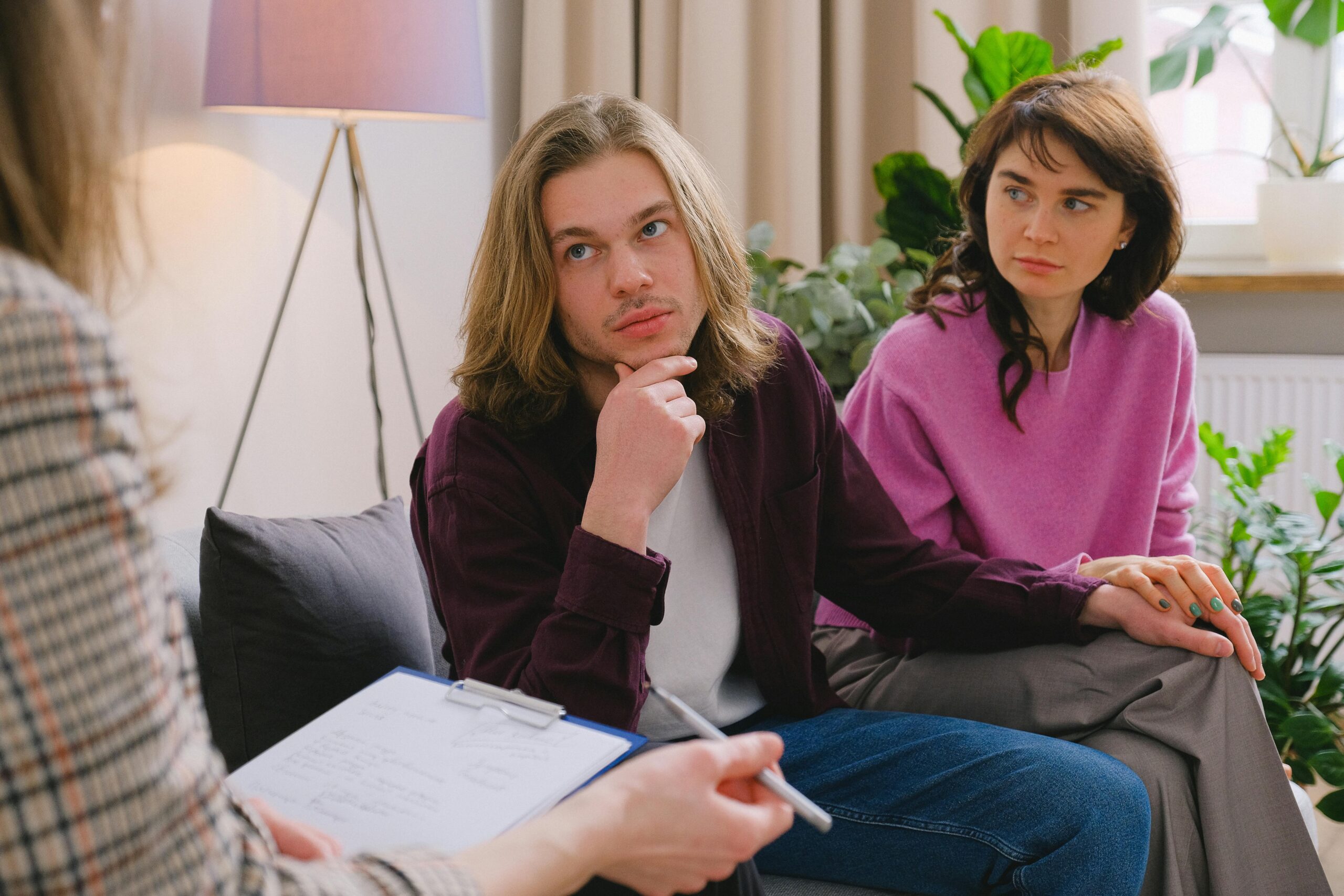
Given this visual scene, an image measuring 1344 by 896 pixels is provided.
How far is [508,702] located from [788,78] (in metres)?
2.35

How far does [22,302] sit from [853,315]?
2.02 m

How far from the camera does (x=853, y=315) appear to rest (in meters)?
2.40

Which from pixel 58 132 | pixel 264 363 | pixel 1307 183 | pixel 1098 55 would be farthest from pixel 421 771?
pixel 1307 183

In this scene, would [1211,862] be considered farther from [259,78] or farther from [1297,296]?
[1297,296]

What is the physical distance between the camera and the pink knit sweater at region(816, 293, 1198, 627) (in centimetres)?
171

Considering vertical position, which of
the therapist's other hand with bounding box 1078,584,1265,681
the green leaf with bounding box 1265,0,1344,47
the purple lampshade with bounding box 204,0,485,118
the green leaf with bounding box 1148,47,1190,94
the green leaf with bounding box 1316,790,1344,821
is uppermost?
the green leaf with bounding box 1265,0,1344,47

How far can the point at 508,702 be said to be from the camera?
3.05 feet

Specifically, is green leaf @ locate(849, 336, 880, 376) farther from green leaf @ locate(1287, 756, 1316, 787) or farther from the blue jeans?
the blue jeans

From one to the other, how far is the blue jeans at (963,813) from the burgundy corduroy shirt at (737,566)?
14cm

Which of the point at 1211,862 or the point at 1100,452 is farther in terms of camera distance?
the point at 1100,452

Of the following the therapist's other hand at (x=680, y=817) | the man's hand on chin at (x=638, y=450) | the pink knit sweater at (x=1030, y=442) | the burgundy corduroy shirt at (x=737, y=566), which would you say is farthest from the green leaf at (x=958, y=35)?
the therapist's other hand at (x=680, y=817)

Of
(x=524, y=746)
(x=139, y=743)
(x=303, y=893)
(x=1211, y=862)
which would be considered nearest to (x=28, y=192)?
(x=139, y=743)

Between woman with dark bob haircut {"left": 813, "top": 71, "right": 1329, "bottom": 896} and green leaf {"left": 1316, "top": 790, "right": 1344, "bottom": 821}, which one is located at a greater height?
woman with dark bob haircut {"left": 813, "top": 71, "right": 1329, "bottom": 896}

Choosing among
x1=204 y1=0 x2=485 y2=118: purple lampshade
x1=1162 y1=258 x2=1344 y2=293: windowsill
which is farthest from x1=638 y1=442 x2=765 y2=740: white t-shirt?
x1=1162 y1=258 x2=1344 y2=293: windowsill
